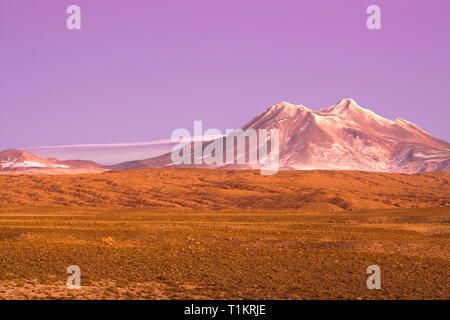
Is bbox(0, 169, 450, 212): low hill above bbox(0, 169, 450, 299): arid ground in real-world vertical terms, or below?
below

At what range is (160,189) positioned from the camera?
308ft

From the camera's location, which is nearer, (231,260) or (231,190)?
(231,260)

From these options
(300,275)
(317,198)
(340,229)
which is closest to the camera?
(300,275)

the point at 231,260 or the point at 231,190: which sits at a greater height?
the point at 231,260

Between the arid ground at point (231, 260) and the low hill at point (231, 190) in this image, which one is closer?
the arid ground at point (231, 260)

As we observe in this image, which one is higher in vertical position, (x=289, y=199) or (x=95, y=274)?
(x=95, y=274)

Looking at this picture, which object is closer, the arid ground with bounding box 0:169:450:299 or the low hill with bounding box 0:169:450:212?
the arid ground with bounding box 0:169:450:299

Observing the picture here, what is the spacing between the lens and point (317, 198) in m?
75.2

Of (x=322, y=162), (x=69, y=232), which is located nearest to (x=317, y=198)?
(x=69, y=232)

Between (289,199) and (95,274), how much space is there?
58.5m

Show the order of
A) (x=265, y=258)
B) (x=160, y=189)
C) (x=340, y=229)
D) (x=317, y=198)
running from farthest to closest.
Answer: (x=160, y=189) < (x=317, y=198) < (x=340, y=229) < (x=265, y=258)

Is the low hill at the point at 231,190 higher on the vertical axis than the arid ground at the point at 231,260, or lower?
lower

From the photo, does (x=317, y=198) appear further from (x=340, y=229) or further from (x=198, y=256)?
(x=198, y=256)
